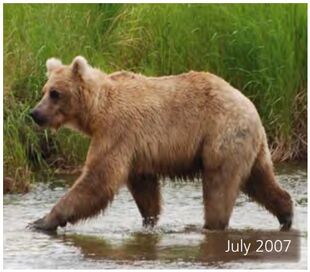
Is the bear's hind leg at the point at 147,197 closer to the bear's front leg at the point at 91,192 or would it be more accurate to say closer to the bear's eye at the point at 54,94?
the bear's front leg at the point at 91,192

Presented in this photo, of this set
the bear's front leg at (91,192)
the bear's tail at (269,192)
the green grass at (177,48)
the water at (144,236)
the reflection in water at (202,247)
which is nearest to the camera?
the water at (144,236)

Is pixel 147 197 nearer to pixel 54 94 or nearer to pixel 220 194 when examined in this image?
pixel 220 194

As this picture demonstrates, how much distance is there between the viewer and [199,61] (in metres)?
13.8

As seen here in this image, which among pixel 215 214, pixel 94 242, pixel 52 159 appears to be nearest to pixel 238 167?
pixel 215 214

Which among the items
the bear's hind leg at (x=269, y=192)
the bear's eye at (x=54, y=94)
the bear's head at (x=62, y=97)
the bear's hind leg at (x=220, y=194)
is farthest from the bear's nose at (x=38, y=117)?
the bear's hind leg at (x=269, y=192)

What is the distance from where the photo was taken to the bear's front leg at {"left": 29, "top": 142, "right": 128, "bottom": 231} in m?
10.4

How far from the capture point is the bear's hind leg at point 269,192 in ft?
35.2

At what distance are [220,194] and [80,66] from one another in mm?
1455

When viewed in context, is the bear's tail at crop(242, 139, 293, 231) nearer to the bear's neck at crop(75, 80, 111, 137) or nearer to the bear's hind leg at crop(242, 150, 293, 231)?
the bear's hind leg at crop(242, 150, 293, 231)

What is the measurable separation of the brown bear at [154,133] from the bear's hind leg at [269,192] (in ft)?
0.04

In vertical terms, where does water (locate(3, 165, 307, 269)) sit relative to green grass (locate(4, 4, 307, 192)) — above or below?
below

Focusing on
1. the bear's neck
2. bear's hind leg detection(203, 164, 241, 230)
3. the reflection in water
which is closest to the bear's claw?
the reflection in water

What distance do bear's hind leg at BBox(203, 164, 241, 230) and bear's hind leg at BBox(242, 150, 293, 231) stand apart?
257 millimetres

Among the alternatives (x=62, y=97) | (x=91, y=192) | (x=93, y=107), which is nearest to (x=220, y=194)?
(x=91, y=192)
